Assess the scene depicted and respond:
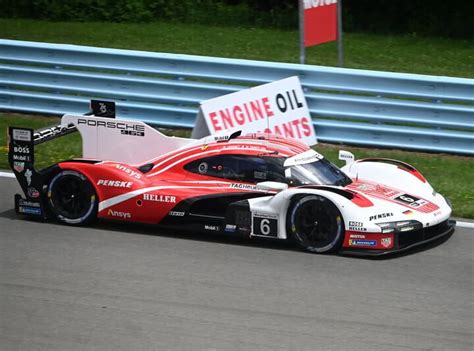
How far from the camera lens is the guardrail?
1364 cm

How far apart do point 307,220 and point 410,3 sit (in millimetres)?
12550

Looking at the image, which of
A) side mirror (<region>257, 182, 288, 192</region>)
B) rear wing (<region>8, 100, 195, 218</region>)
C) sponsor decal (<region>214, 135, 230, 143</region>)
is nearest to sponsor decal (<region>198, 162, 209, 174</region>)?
sponsor decal (<region>214, 135, 230, 143</region>)

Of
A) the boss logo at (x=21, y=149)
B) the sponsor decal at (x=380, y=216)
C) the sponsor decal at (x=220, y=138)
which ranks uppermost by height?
the sponsor decal at (x=220, y=138)

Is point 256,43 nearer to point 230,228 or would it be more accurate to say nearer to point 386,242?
point 230,228

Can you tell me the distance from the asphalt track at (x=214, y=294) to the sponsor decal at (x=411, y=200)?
18.6 inches

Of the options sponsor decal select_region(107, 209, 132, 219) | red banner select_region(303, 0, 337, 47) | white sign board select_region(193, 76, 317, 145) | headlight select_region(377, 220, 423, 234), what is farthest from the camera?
red banner select_region(303, 0, 337, 47)

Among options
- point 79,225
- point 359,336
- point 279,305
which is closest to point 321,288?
point 279,305

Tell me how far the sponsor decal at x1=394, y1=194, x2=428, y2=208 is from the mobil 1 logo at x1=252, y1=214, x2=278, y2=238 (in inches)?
48.8

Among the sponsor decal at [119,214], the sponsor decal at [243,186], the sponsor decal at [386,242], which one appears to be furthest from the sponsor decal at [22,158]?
the sponsor decal at [386,242]

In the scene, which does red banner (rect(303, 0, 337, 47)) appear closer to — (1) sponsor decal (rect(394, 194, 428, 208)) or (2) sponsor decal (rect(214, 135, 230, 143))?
(2) sponsor decal (rect(214, 135, 230, 143))

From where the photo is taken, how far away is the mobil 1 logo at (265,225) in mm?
9789

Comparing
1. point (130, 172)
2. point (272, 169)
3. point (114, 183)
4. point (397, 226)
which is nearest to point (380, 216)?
point (397, 226)

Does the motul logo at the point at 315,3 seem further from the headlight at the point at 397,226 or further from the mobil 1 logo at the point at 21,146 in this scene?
the headlight at the point at 397,226

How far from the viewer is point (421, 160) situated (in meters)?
13.3
